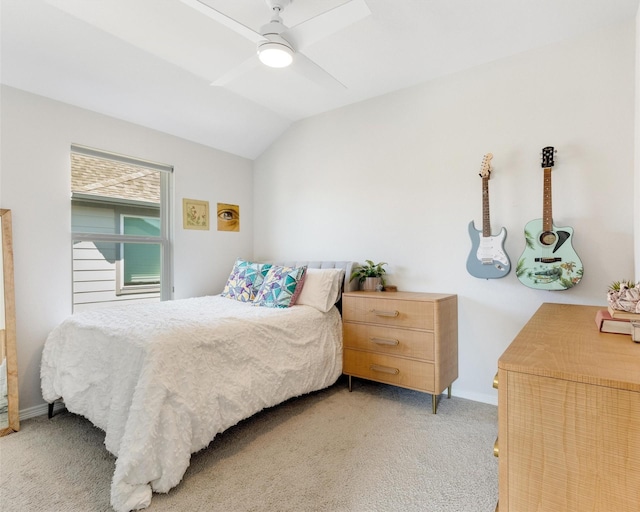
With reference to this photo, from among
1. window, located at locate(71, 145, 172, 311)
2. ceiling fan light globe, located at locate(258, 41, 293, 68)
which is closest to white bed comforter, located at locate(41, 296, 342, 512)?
window, located at locate(71, 145, 172, 311)

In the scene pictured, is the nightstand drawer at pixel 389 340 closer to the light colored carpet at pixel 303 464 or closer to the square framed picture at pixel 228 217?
the light colored carpet at pixel 303 464

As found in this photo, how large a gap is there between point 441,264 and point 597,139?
1187 mm

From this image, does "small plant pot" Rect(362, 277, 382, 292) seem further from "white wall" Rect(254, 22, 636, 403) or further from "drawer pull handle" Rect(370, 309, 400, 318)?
"drawer pull handle" Rect(370, 309, 400, 318)

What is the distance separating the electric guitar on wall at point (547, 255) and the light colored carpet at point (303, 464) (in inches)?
36.8

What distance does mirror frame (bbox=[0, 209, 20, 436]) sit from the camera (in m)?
2.11

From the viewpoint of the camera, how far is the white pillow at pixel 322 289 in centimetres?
262

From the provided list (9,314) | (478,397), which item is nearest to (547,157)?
(478,397)

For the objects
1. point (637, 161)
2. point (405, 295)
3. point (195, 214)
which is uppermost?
point (637, 161)

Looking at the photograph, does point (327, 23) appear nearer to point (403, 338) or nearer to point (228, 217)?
point (403, 338)

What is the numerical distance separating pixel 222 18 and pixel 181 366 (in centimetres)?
158

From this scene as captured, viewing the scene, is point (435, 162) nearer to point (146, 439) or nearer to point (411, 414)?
point (411, 414)

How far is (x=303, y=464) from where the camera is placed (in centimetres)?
173

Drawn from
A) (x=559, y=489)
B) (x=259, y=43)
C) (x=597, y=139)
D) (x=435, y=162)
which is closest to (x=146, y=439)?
(x=559, y=489)

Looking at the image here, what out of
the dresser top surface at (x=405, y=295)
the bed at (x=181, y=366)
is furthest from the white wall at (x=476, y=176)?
the bed at (x=181, y=366)
